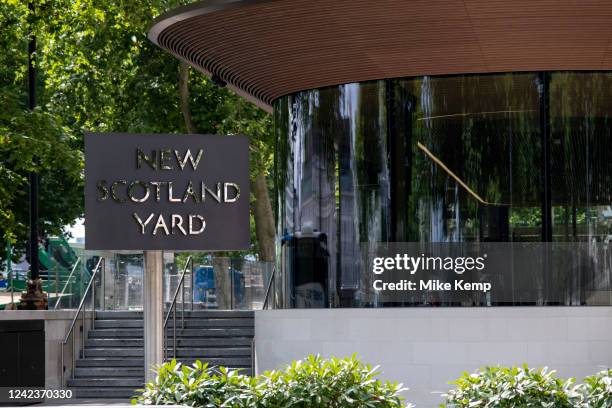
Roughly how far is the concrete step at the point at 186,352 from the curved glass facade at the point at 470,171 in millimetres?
6045

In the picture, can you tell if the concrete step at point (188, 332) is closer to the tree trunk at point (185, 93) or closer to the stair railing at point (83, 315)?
the stair railing at point (83, 315)

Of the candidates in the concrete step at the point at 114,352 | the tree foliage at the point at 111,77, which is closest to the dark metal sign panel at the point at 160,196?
the concrete step at the point at 114,352

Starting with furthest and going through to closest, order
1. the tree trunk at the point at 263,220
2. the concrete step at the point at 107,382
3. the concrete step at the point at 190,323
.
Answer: the tree trunk at the point at 263,220 → the concrete step at the point at 190,323 → the concrete step at the point at 107,382

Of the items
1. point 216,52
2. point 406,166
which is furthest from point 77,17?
point 406,166

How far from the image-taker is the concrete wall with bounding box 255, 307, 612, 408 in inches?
657

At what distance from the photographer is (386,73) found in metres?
17.6

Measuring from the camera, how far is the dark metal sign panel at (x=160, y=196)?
11758mm

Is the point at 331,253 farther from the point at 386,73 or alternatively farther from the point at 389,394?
the point at 389,394

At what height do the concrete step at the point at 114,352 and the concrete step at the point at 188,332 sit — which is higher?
the concrete step at the point at 188,332

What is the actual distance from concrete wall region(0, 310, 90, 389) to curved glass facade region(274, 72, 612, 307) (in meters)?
7.14

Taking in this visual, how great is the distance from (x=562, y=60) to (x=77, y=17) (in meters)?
18.1

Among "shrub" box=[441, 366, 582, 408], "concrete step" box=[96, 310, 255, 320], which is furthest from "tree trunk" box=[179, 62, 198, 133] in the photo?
"shrub" box=[441, 366, 582, 408]

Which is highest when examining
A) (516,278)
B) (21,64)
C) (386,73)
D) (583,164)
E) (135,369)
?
(21,64)
